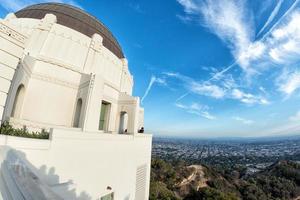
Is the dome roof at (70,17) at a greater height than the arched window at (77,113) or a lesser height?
greater

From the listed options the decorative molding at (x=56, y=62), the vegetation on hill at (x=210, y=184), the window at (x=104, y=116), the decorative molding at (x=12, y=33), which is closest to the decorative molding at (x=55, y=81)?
the decorative molding at (x=56, y=62)

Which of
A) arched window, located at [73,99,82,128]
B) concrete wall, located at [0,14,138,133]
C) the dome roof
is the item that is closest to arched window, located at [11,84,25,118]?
concrete wall, located at [0,14,138,133]

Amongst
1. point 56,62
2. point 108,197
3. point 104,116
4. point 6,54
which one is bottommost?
point 108,197

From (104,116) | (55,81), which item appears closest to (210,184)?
(104,116)

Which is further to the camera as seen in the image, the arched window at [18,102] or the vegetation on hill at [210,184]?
the vegetation on hill at [210,184]

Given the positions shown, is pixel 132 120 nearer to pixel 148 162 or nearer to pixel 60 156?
pixel 148 162

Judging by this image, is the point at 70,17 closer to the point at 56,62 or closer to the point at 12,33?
the point at 56,62

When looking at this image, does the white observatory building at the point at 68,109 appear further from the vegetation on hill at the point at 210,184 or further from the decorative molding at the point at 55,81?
the vegetation on hill at the point at 210,184
